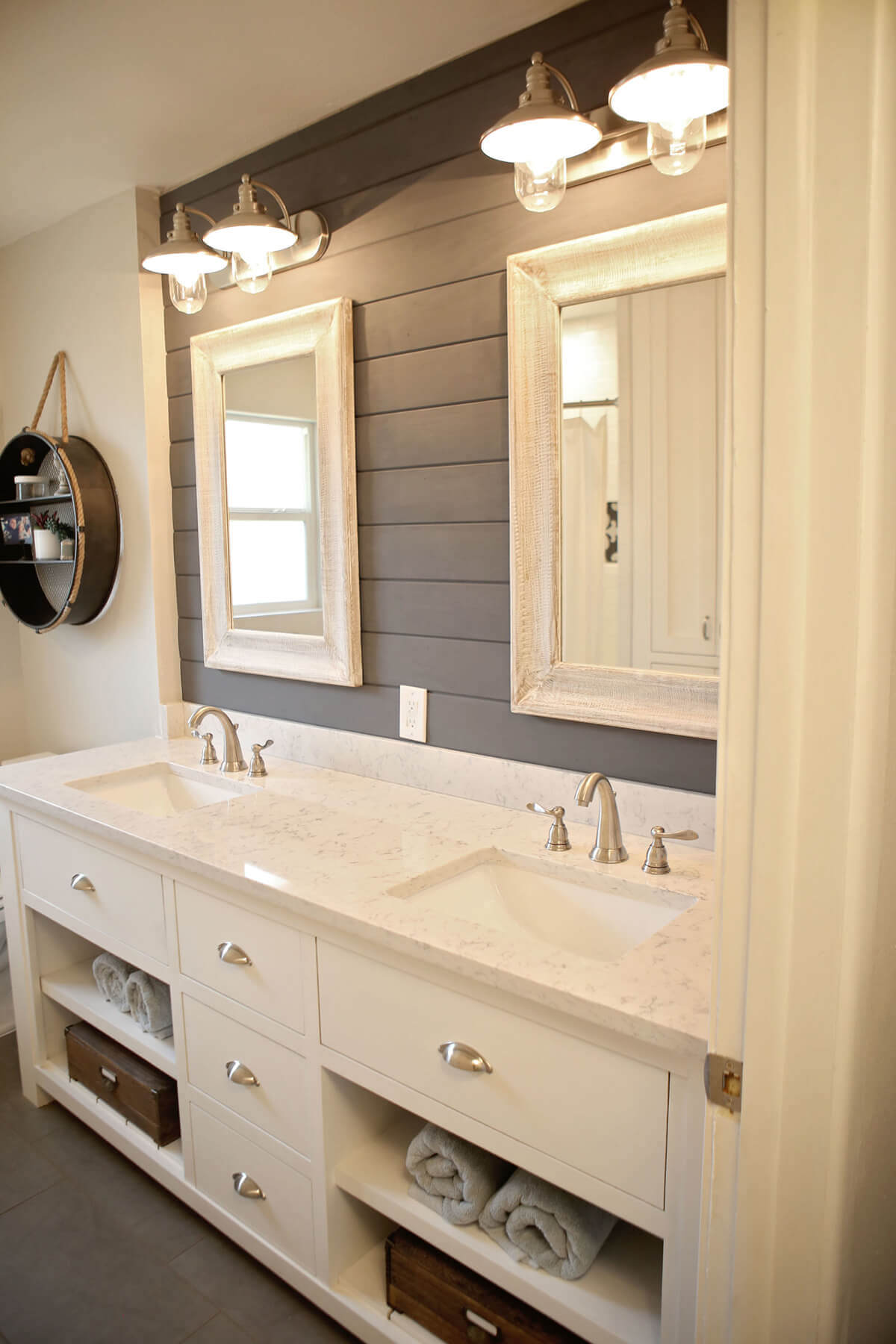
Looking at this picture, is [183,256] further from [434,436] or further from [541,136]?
[541,136]

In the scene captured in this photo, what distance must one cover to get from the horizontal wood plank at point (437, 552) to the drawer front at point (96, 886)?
2.72 feet

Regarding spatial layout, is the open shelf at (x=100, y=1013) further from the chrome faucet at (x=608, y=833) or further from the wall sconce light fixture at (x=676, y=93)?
the wall sconce light fixture at (x=676, y=93)

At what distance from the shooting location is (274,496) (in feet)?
7.36

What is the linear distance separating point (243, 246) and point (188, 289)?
0.20 m

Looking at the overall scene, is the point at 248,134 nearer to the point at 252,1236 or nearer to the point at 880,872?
the point at 880,872

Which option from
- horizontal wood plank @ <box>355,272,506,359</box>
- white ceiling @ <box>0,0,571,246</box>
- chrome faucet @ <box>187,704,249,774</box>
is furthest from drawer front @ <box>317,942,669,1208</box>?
white ceiling @ <box>0,0,571,246</box>

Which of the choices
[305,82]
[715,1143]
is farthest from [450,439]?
[715,1143]

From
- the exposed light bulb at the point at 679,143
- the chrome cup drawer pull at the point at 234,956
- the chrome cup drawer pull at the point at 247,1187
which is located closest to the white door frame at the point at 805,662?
the exposed light bulb at the point at 679,143

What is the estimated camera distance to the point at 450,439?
6.12 feet

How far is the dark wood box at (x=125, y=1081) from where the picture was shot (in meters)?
1.93

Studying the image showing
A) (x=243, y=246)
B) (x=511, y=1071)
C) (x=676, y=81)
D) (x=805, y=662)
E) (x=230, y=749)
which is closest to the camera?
(x=805, y=662)

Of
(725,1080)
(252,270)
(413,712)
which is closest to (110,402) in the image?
(252,270)

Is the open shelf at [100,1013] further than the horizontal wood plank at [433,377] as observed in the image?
Yes

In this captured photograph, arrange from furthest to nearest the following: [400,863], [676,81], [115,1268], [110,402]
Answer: [110,402] → [115,1268] → [400,863] → [676,81]
